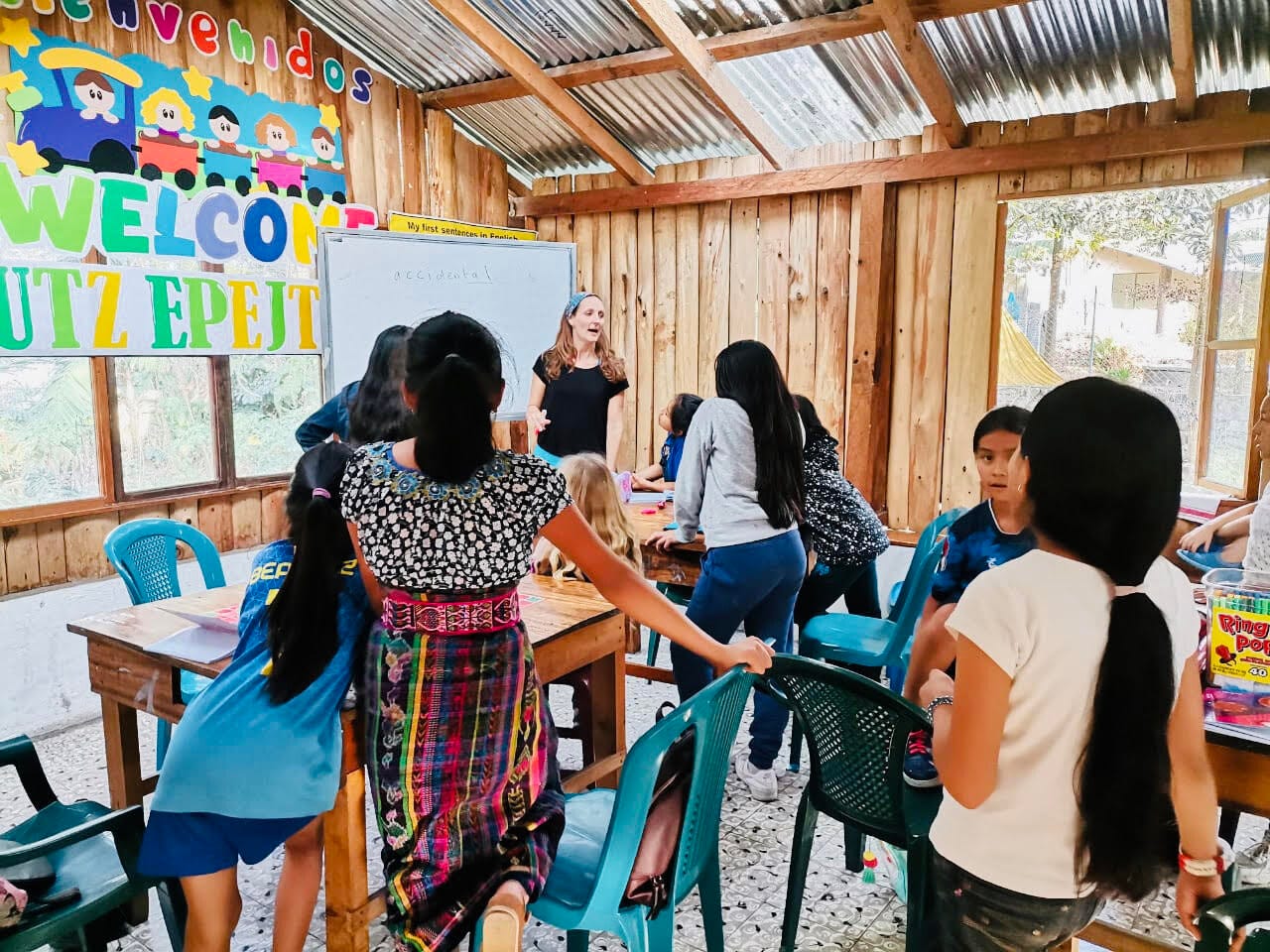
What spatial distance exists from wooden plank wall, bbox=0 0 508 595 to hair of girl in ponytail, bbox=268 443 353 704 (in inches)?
53.4

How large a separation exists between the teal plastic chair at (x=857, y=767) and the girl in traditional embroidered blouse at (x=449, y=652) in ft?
2.07

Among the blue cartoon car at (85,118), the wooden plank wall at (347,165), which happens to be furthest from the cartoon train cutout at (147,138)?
the wooden plank wall at (347,165)

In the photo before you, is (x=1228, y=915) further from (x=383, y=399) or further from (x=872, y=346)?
(x=872, y=346)

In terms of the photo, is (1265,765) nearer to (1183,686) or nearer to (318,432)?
(1183,686)

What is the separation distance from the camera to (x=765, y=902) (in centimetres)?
245

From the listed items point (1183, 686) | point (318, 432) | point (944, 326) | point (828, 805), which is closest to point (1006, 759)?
point (1183, 686)

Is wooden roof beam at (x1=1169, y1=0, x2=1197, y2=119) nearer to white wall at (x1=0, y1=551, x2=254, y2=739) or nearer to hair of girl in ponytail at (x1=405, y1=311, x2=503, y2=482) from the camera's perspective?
hair of girl in ponytail at (x1=405, y1=311, x2=503, y2=482)

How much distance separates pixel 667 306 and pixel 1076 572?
4.40 m

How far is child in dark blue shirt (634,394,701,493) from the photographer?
4281 mm

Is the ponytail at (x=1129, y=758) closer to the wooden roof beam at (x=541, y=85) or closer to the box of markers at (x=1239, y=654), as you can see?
the box of markers at (x=1239, y=654)

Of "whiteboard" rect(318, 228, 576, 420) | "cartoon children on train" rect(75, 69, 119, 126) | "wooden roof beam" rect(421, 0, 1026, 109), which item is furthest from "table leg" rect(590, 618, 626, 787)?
"cartoon children on train" rect(75, 69, 119, 126)

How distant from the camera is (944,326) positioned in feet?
14.9

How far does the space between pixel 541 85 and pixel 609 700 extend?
11.0ft

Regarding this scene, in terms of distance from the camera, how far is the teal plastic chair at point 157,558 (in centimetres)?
297
